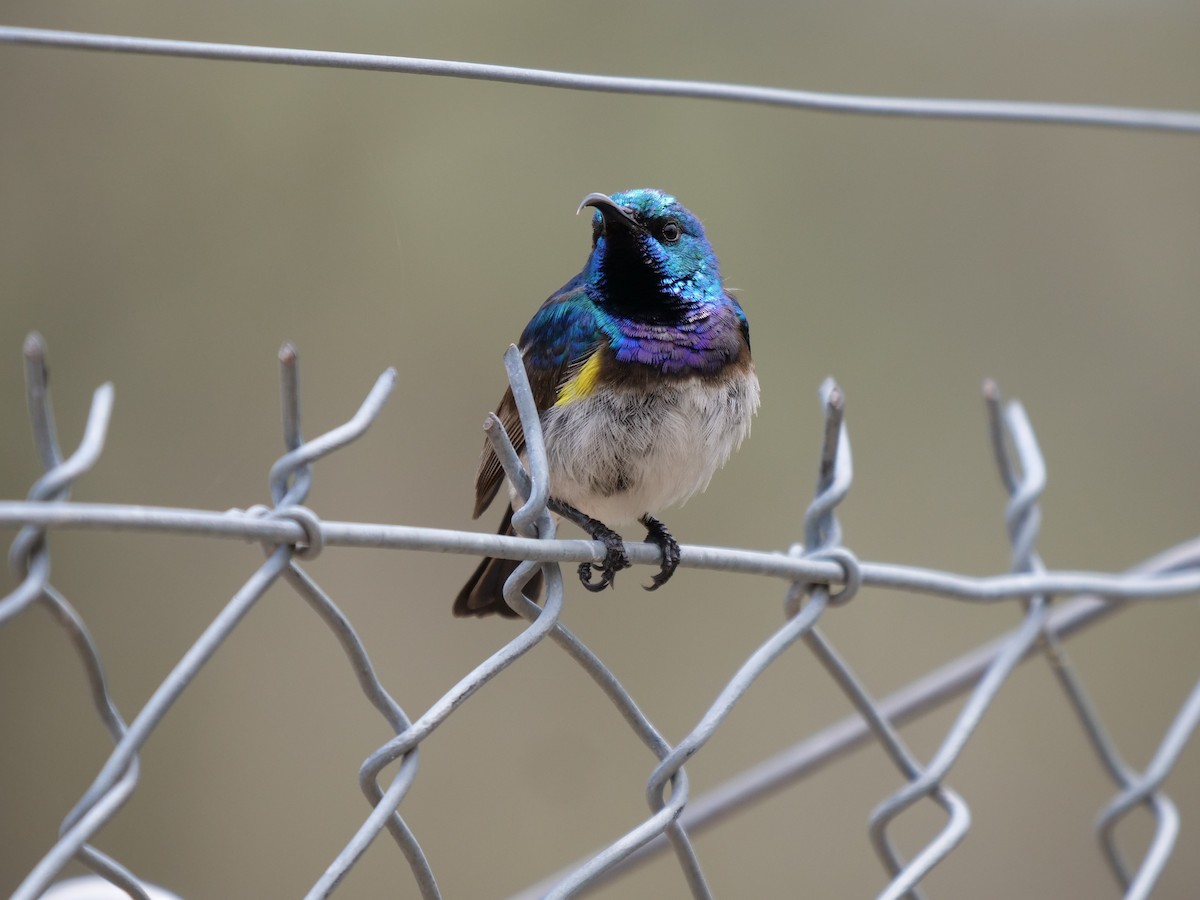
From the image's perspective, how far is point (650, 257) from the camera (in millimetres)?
1614

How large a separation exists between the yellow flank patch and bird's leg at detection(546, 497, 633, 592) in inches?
6.4

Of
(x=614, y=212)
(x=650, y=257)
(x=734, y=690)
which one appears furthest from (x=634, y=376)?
(x=734, y=690)

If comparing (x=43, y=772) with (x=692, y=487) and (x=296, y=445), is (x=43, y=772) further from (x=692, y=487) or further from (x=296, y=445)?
(x=296, y=445)

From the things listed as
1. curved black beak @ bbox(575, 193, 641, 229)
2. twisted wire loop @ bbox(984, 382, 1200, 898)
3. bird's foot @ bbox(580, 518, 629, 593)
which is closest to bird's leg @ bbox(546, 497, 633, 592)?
bird's foot @ bbox(580, 518, 629, 593)

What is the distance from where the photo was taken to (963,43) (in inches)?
150

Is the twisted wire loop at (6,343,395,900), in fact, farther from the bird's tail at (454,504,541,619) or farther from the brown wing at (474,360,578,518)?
the bird's tail at (454,504,541,619)

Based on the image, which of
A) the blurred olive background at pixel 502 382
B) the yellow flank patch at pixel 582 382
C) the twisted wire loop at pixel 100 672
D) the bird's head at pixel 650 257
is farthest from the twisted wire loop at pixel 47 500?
the yellow flank patch at pixel 582 382

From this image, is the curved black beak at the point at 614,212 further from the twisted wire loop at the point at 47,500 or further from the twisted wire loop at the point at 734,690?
the twisted wire loop at the point at 47,500

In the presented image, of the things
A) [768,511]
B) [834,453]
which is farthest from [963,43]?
[834,453]

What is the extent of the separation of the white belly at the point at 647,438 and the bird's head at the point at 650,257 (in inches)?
5.2

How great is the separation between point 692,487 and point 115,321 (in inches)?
42.9

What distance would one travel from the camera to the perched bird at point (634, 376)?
5.28 ft

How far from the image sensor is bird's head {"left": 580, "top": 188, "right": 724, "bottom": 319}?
157 centimetres

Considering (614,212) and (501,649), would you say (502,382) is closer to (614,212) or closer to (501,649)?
(614,212)
